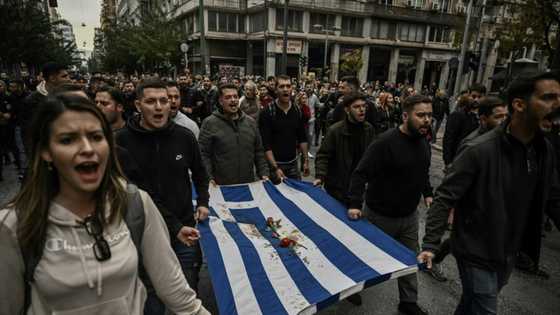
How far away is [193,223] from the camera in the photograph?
2.96 metres

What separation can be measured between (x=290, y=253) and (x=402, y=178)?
1.23 metres

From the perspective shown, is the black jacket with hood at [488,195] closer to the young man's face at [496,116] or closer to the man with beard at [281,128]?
the young man's face at [496,116]

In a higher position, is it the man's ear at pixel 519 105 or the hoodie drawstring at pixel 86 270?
the man's ear at pixel 519 105

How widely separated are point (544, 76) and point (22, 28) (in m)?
22.2

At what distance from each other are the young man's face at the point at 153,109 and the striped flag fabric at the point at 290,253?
110cm

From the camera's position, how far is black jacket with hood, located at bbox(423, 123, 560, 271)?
7.20 feet

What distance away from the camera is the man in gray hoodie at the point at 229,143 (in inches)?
161

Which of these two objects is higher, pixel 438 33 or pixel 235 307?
pixel 438 33

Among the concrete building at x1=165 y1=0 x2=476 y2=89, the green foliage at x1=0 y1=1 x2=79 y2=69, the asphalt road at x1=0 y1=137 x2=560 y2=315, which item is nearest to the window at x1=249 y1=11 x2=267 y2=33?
the concrete building at x1=165 y1=0 x2=476 y2=89

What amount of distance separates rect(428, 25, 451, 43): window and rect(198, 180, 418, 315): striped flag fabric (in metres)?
43.3

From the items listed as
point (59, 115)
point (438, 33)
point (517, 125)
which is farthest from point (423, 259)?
point (438, 33)

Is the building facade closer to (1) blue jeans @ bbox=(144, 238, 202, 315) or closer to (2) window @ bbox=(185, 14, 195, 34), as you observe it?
(2) window @ bbox=(185, 14, 195, 34)

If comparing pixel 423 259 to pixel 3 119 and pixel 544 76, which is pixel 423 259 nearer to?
pixel 544 76

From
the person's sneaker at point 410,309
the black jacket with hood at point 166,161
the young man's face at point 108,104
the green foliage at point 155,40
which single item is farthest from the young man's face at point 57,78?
the green foliage at point 155,40
